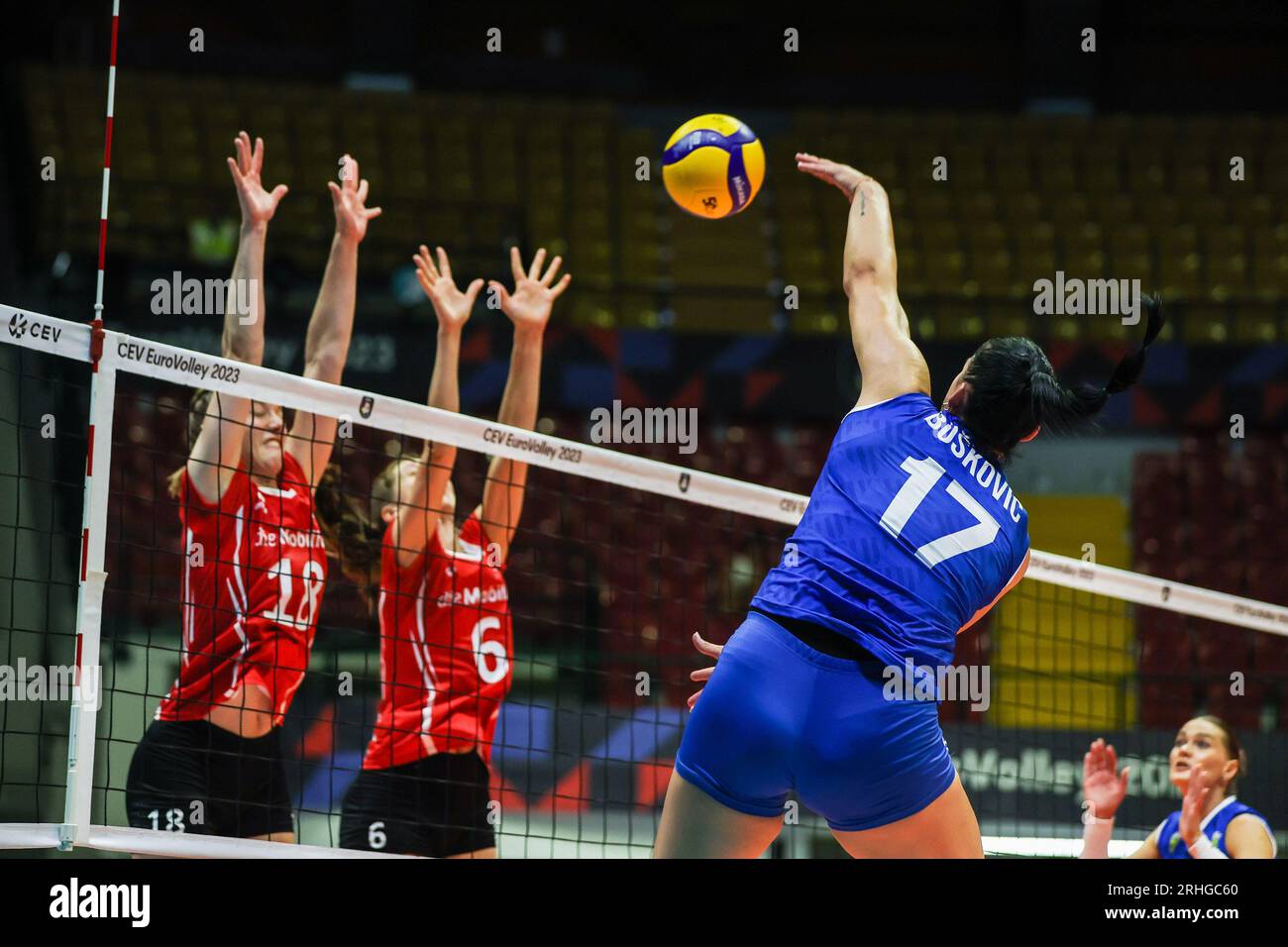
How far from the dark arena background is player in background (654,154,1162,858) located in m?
4.29

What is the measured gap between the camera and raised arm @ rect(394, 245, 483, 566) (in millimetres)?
5598

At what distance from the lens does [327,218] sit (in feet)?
48.7

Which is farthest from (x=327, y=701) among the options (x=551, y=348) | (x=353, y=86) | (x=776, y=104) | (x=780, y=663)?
(x=776, y=104)

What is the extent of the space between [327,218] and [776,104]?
6662mm

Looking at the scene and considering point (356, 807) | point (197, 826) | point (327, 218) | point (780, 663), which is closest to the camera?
point (780, 663)

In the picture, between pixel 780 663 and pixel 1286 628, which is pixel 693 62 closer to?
pixel 1286 628

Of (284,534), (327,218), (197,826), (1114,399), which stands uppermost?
(327,218)

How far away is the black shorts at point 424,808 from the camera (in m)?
5.31

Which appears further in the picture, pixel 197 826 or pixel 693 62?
pixel 693 62

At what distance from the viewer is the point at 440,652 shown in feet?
18.1

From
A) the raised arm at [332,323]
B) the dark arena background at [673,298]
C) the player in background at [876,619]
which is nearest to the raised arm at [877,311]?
the player in background at [876,619]

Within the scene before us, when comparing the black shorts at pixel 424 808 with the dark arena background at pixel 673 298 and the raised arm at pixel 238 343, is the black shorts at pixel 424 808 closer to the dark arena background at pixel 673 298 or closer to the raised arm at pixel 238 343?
the raised arm at pixel 238 343

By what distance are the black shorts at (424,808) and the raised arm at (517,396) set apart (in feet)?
2.93

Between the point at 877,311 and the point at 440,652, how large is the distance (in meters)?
2.39
